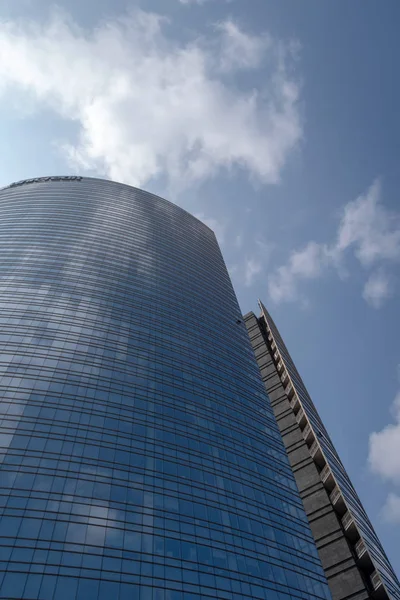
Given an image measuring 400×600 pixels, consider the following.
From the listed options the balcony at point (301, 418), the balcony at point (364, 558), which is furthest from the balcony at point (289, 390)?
the balcony at point (364, 558)

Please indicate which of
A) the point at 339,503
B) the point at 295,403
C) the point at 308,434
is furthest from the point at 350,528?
the point at 295,403

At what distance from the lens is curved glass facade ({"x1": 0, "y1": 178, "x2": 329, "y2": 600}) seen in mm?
36844

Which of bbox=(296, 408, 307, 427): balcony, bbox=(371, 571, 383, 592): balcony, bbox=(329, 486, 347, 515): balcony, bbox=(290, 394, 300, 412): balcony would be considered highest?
bbox=(290, 394, 300, 412): balcony

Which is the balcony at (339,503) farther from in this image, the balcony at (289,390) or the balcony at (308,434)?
the balcony at (289,390)

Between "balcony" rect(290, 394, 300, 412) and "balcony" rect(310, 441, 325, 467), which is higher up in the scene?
"balcony" rect(290, 394, 300, 412)

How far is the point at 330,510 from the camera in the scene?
62.8 m

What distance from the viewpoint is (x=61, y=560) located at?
34781 mm

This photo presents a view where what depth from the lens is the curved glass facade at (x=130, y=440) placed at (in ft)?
121

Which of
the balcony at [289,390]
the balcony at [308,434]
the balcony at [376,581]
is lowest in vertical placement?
the balcony at [376,581]

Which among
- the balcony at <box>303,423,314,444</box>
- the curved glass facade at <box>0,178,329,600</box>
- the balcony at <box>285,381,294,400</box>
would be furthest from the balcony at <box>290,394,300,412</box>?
the curved glass facade at <box>0,178,329,600</box>

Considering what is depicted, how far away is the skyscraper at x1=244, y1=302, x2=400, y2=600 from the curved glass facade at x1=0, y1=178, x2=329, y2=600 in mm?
7515

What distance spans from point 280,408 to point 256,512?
3519cm

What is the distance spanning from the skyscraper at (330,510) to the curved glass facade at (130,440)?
752 centimetres

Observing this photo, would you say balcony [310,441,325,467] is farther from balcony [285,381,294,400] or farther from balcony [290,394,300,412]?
balcony [285,381,294,400]
